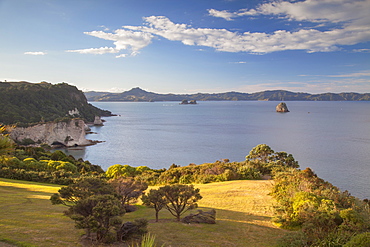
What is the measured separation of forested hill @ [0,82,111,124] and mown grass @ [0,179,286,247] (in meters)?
59.9

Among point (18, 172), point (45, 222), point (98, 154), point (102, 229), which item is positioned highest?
point (102, 229)

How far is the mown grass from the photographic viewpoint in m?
7.84

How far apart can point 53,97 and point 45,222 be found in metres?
110

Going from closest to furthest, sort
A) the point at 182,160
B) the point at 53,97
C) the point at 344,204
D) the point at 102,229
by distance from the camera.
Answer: the point at 102,229 < the point at 344,204 < the point at 182,160 < the point at 53,97

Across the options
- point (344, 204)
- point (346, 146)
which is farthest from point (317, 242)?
point (346, 146)

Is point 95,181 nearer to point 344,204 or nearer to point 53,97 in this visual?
point 344,204

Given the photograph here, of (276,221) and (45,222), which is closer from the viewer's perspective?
(45,222)

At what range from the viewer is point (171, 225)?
10.1 m

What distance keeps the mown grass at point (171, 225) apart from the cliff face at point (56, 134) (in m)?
52.7

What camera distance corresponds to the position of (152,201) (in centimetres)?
1000

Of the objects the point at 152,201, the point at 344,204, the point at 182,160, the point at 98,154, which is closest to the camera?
the point at 152,201

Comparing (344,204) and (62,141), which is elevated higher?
(344,204)

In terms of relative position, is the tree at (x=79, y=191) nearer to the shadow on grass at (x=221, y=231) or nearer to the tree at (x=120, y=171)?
the shadow on grass at (x=221, y=231)

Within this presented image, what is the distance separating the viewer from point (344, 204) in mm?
11133
